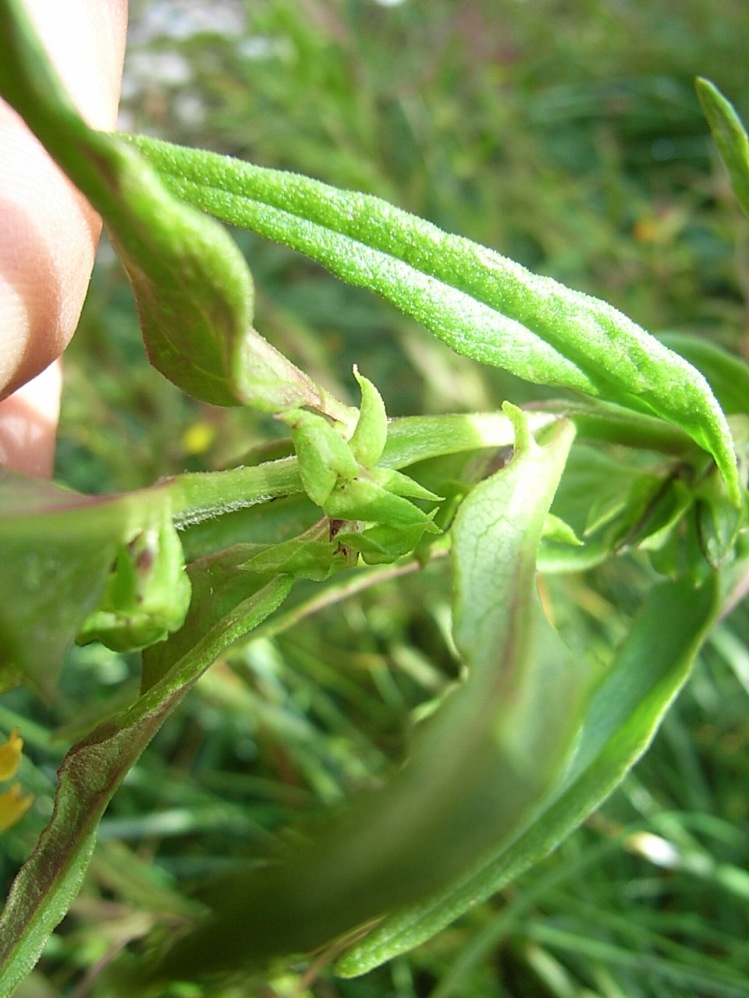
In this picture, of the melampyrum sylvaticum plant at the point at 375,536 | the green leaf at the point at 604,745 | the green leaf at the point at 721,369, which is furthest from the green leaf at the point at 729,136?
the green leaf at the point at 604,745

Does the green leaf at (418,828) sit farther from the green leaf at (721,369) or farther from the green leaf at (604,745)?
Result: the green leaf at (721,369)

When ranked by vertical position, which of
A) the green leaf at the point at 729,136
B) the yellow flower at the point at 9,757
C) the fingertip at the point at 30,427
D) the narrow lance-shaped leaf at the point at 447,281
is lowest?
the fingertip at the point at 30,427

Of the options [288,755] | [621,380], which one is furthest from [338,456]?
[288,755]

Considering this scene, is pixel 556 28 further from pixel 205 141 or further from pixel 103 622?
pixel 103 622

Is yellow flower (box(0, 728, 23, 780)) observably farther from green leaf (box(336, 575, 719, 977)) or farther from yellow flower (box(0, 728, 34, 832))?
green leaf (box(336, 575, 719, 977))

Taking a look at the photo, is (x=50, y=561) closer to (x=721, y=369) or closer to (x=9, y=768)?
(x=9, y=768)

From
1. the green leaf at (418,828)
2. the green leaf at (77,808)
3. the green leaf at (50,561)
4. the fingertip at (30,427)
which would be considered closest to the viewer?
the green leaf at (418,828)

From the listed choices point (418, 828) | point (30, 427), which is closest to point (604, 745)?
point (418, 828)
